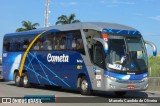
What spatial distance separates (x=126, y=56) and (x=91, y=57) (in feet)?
5.51

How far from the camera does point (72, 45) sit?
21.2 meters

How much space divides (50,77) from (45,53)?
54.1 inches

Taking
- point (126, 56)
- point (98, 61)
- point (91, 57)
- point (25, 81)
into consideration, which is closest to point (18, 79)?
point (25, 81)

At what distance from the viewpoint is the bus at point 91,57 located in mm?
18891

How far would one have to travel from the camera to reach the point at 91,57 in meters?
19.7

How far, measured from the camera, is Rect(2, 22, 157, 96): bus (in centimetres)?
1889

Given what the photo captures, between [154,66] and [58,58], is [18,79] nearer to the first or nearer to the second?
[58,58]

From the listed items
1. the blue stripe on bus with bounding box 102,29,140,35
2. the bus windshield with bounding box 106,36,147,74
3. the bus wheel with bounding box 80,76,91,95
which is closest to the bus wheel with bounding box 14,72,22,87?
the bus wheel with bounding box 80,76,91,95

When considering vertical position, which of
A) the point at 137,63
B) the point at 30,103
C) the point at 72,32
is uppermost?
the point at 72,32

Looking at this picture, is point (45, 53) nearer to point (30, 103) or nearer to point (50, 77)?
point (50, 77)

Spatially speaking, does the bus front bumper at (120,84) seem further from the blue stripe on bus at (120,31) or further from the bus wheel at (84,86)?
the blue stripe on bus at (120,31)

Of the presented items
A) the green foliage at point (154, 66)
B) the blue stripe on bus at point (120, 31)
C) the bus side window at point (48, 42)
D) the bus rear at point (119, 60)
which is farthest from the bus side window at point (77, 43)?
the green foliage at point (154, 66)

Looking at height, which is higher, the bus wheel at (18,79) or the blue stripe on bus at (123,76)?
the blue stripe on bus at (123,76)

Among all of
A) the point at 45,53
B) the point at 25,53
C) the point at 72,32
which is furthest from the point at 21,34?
the point at 72,32
